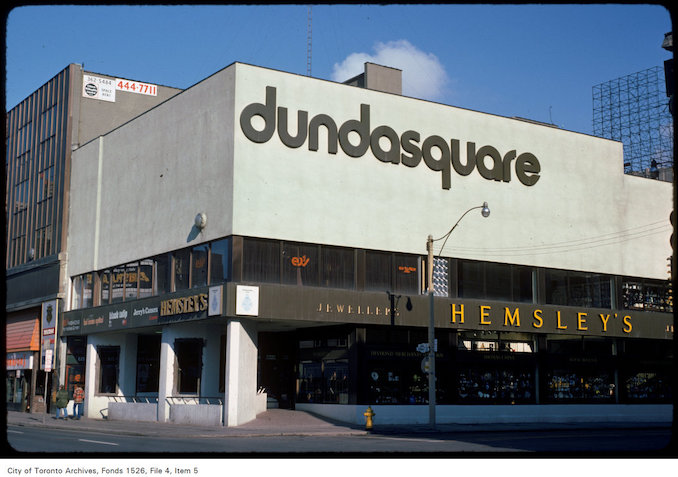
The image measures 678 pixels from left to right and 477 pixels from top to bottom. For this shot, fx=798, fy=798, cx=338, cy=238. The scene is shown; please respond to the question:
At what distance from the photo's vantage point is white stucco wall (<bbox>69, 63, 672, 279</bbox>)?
3841 cm

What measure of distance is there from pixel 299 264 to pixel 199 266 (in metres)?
5.11

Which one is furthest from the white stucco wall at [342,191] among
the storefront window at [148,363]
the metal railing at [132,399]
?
the metal railing at [132,399]

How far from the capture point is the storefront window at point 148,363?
4884 cm

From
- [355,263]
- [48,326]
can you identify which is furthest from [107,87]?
[355,263]

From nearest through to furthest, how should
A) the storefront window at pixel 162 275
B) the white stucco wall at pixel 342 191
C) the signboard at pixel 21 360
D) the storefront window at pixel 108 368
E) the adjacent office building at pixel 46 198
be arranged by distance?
1. the white stucco wall at pixel 342 191
2. the storefront window at pixel 162 275
3. the storefront window at pixel 108 368
4. the adjacent office building at pixel 46 198
5. the signboard at pixel 21 360

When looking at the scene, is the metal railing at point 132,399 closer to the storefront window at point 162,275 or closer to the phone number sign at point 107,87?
the storefront window at point 162,275

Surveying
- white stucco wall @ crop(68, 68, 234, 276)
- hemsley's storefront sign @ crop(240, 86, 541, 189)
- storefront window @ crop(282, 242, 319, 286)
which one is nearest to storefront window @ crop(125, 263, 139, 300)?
white stucco wall @ crop(68, 68, 234, 276)

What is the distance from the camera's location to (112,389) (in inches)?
1924

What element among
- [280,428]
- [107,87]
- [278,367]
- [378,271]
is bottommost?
[280,428]

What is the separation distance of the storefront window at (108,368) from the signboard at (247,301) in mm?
16197

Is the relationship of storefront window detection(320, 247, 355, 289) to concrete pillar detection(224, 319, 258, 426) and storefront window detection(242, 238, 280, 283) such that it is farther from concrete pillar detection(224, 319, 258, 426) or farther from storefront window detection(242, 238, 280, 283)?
concrete pillar detection(224, 319, 258, 426)

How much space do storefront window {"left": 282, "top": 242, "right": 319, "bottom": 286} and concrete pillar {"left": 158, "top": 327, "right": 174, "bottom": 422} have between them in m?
8.02

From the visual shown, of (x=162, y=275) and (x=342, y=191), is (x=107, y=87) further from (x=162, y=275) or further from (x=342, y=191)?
(x=342, y=191)

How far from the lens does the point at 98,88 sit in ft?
186
